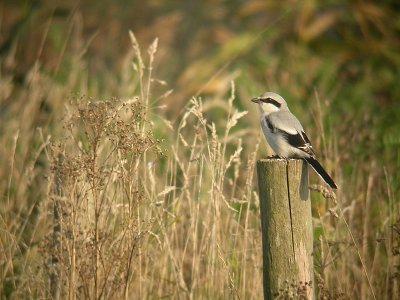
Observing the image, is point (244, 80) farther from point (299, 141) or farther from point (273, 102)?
point (299, 141)

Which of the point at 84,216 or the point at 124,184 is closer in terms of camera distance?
the point at 124,184

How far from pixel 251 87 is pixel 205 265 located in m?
3.03

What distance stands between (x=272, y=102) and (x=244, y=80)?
3056 millimetres

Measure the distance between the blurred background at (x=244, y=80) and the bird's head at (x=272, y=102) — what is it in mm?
310

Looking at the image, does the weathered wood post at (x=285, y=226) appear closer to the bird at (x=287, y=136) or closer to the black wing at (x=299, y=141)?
the bird at (x=287, y=136)

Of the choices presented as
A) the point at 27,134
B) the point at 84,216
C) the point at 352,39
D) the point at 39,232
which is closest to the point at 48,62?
the point at 352,39

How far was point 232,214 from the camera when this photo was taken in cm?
469

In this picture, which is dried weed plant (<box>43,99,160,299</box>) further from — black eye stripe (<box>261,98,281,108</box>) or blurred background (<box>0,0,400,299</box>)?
black eye stripe (<box>261,98,281,108</box>)

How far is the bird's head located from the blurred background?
0.31 meters

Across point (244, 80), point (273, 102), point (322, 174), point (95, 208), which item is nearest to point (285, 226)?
point (322, 174)

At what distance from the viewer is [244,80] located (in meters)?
7.84

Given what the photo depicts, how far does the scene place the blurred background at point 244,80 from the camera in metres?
5.03

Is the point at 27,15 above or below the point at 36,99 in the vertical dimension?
above

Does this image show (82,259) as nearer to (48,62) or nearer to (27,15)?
(27,15)
